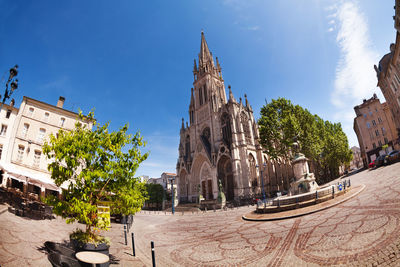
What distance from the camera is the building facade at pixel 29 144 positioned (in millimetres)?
13781

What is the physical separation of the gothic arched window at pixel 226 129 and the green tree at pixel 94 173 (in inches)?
1261

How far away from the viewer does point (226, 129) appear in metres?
39.5

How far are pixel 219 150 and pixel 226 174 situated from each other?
16.9ft

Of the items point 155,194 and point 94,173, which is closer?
point 94,173

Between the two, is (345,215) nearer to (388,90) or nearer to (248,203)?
(248,203)

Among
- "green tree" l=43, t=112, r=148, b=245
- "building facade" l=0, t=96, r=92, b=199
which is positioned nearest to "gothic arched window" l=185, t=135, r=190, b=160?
"building facade" l=0, t=96, r=92, b=199

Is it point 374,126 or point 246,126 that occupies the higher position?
point 246,126

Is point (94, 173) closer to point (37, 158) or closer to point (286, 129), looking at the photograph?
point (37, 158)

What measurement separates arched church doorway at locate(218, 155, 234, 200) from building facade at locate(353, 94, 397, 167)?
26.9m

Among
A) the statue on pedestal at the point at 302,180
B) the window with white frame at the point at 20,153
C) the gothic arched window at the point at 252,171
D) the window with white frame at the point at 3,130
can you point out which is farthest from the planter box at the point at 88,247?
the gothic arched window at the point at 252,171

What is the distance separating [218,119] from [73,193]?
36.1 metres

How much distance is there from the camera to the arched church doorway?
3603 centimetres

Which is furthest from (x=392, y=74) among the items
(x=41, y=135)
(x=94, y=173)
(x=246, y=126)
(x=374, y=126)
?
(x=41, y=135)

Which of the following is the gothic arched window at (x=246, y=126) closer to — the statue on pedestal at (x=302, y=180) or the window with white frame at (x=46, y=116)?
the statue on pedestal at (x=302, y=180)
